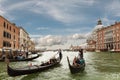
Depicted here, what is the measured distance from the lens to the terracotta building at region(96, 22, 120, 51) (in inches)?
3179

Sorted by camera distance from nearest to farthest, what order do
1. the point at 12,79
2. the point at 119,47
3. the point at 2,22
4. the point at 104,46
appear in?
1. the point at 12,79
2. the point at 2,22
3. the point at 119,47
4. the point at 104,46

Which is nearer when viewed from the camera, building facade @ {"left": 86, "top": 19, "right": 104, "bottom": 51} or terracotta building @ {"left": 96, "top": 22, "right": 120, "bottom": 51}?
terracotta building @ {"left": 96, "top": 22, "right": 120, "bottom": 51}

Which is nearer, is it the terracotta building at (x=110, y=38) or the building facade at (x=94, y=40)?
the terracotta building at (x=110, y=38)

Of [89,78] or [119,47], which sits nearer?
[89,78]

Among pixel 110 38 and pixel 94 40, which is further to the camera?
pixel 94 40

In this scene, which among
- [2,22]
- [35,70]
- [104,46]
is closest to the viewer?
[35,70]

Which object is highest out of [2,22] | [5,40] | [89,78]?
[2,22]

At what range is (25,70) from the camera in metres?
15.5

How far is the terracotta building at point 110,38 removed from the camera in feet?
265

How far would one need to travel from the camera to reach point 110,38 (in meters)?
87.8

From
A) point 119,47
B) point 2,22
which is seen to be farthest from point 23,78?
point 119,47

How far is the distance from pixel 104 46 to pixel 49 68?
78.4 metres

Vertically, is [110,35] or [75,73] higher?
[110,35]

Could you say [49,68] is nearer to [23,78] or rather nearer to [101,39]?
[23,78]
